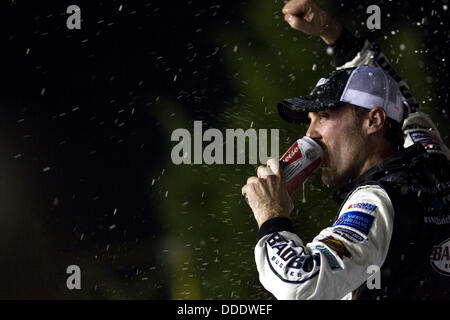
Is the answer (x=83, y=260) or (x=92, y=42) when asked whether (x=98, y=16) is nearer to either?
(x=92, y=42)

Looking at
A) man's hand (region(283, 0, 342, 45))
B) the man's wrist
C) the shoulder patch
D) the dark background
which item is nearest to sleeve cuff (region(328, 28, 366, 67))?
the man's wrist

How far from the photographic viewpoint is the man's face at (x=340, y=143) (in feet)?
6.21

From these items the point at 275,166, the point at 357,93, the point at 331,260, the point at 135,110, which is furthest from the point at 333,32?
the point at 135,110

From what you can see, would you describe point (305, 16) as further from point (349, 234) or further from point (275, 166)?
point (349, 234)

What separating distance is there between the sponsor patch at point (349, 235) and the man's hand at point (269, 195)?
15 cm

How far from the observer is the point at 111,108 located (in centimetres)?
396

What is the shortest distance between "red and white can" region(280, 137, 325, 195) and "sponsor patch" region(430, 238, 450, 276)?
1.32 ft

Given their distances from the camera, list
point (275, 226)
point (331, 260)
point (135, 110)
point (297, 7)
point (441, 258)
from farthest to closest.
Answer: point (135, 110) → point (297, 7) → point (441, 258) → point (275, 226) → point (331, 260)

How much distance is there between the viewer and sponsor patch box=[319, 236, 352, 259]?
1499 millimetres

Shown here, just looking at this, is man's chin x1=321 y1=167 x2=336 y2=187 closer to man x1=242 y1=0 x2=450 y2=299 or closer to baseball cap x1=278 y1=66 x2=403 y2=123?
man x1=242 y1=0 x2=450 y2=299

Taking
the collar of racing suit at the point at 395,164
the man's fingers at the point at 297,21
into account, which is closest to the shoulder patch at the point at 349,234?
the collar of racing suit at the point at 395,164

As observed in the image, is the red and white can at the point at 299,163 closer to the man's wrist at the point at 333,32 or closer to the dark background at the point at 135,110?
the man's wrist at the point at 333,32

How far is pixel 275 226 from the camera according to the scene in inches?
63.1

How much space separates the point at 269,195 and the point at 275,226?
12 centimetres
